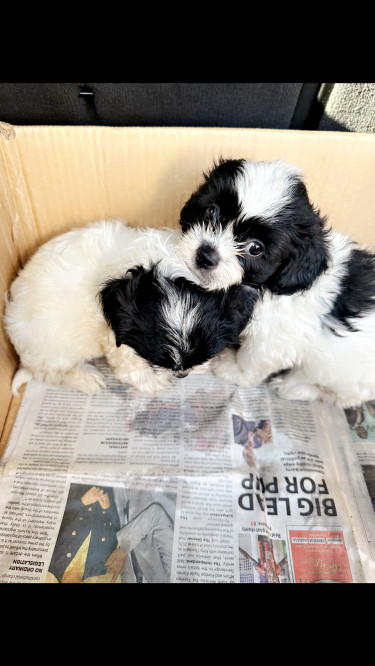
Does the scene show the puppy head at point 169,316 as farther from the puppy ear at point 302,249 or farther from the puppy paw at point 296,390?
the puppy paw at point 296,390

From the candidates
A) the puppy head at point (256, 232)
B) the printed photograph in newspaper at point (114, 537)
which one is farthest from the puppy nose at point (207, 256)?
the printed photograph in newspaper at point (114, 537)

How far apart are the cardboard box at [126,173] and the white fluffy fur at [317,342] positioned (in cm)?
42

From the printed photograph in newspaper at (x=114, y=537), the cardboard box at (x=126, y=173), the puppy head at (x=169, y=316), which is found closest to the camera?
the puppy head at (x=169, y=316)

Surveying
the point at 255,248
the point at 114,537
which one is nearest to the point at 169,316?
the point at 255,248

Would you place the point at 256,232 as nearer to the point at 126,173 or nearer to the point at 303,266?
the point at 303,266

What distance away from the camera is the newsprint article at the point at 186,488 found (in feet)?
4.79

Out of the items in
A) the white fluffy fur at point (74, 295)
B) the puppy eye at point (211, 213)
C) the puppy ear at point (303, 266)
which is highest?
the puppy eye at point (211, 213)

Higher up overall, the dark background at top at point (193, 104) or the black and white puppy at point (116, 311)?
the dark background at top at point (193, 104)

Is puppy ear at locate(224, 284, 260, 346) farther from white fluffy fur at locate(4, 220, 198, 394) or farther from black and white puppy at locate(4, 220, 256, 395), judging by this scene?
white fluffy fur at locate(4, 220, 198, 394)

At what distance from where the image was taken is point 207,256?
127cm

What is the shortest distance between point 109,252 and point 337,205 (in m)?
1.03

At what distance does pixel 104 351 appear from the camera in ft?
5.56

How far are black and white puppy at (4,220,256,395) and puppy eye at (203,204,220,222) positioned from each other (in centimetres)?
14
